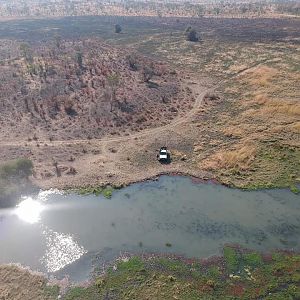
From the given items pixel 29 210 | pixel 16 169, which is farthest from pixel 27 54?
pixel 29 210

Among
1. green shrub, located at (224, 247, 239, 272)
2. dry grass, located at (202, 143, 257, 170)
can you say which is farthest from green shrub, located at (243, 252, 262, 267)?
dry grass, located at (202, 143, 257, 170)

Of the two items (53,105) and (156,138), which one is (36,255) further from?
(53,105)

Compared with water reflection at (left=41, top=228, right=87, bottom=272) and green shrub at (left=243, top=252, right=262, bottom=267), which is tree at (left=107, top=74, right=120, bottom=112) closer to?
water reflection at (left=41, top=228, right=87, bottom=272)

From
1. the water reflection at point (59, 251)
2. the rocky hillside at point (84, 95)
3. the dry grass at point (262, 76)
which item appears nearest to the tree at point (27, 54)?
the rocky hillside at point (84, 95)

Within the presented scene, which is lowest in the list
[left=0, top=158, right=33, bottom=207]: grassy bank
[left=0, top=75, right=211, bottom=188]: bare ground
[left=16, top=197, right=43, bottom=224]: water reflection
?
[left=16, top=197, right=43, bottom=224]: water reflection

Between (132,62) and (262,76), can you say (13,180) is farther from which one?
(262,76)

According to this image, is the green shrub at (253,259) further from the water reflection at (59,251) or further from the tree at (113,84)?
the tree at (113,84)
